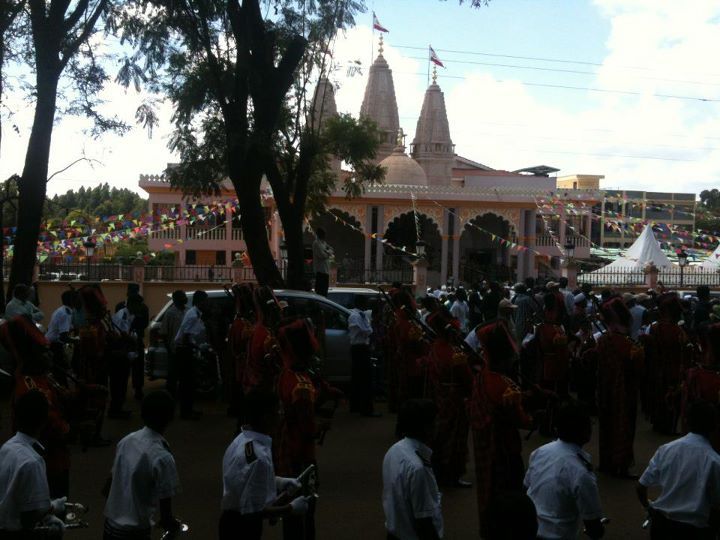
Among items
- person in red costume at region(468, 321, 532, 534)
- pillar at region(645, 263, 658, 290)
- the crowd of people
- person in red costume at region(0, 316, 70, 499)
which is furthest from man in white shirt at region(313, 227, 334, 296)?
pillar at region(645, 263, 658, 290)

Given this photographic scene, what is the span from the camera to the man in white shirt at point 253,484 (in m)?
4.57

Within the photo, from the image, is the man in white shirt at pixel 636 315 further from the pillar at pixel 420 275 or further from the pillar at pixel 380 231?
the pillar at pixel 380 231

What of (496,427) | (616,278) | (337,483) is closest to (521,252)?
(616,278)

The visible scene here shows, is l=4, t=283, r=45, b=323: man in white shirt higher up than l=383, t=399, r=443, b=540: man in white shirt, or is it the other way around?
l=4, t=283, r=45, b=323: man in white shirt

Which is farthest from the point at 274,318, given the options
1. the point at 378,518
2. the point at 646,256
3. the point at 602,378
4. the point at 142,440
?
the point at 646,256

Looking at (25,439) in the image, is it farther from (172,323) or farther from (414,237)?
(414,237)

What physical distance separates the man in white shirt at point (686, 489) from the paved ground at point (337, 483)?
210 centimetres

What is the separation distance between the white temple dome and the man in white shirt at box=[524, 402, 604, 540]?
107 ft

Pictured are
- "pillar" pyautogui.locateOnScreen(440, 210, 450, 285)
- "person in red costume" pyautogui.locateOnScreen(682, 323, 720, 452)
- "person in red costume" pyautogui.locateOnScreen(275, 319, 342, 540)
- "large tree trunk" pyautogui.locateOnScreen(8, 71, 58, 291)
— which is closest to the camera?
"person in red costume" pyautogui.locateOnScreen(275, 319, 342, 540)

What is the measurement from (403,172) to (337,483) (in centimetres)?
2971

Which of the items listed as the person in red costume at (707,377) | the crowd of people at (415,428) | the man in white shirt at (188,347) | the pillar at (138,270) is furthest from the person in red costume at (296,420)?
the pillar at (138,270)

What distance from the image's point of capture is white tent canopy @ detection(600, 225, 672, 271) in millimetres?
31422

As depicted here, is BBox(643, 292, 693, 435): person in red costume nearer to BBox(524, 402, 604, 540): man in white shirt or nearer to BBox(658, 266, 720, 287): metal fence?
BBox(524, 402, 604, 540): man in white shirt

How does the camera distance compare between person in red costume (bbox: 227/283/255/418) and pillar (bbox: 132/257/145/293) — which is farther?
pillar (bbox: 132/257/145/293)
